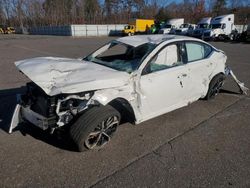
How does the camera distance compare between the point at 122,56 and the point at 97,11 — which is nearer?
the point at 122,56

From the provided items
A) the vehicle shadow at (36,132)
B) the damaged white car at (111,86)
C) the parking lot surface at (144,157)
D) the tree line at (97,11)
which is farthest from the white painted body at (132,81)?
the tree line at (97,11)

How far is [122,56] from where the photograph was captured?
4820 mm

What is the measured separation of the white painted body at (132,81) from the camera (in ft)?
10.9

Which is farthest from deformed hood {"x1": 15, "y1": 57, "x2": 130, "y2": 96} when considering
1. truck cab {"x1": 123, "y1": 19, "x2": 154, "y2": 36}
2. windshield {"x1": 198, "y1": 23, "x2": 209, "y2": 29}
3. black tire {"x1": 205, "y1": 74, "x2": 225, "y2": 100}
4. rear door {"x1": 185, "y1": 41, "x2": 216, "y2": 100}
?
truck cab {"x1": 123, "y1": 19, "x2": 154, "y2": 36}

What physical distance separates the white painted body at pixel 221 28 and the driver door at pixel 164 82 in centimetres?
2856

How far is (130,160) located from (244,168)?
1.51 meters

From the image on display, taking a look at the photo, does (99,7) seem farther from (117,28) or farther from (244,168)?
(244,168)

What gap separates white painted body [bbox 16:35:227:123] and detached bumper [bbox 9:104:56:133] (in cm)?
45

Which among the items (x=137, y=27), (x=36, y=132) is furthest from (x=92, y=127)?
(x=137, y=27)

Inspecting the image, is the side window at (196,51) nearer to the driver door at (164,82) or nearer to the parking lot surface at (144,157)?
the driver door at (164,82)

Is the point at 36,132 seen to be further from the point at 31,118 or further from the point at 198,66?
the point at 198,66

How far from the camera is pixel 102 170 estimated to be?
314cm

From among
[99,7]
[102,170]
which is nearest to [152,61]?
[102,170]

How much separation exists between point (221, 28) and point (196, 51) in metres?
29.7
